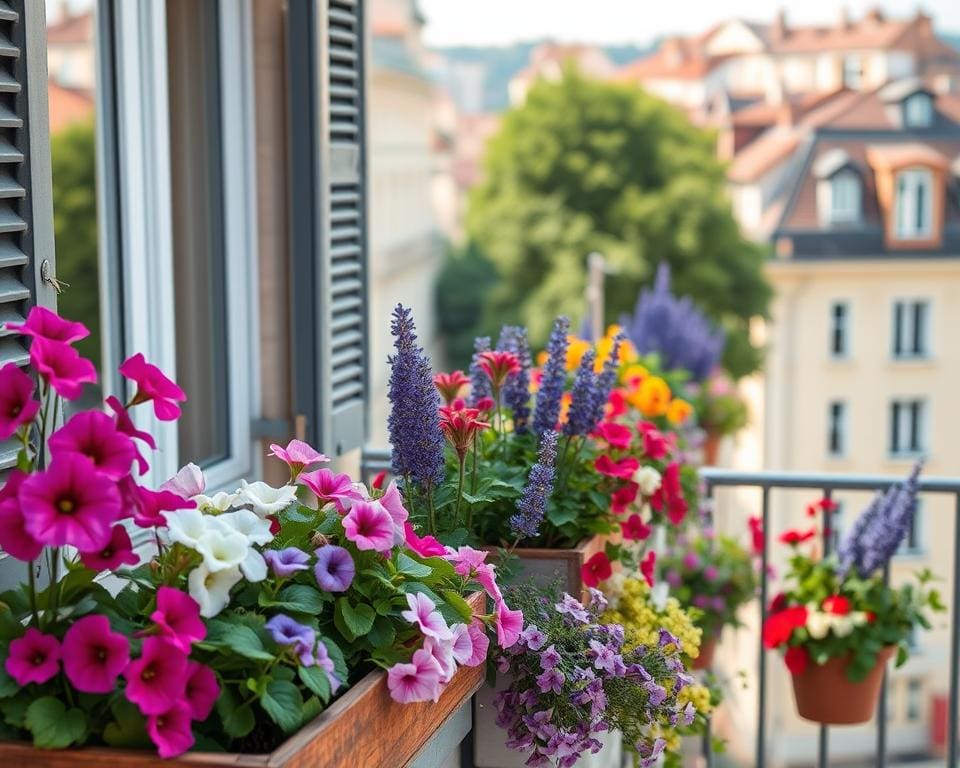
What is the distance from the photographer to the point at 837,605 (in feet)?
10.6

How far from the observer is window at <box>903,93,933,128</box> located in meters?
29.8

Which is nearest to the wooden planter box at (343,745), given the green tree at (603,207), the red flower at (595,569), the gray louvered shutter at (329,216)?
the red flower at (595,569)

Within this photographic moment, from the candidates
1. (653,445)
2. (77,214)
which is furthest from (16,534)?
(77,214)

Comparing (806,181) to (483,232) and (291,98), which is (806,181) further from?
(291,98)

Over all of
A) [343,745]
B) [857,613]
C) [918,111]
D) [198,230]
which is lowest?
[857,613]

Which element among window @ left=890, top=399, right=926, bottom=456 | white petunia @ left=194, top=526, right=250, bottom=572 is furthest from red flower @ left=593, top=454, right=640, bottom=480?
window @ left=890, top=399, right=926, bottom=456

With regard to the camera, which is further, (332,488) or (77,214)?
(77,214)

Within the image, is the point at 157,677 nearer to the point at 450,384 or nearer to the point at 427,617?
the point at 427,617

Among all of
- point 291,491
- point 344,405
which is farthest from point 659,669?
point 344,405

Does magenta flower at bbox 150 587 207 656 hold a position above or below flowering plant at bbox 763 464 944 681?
above

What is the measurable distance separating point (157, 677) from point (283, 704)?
0.12 meters

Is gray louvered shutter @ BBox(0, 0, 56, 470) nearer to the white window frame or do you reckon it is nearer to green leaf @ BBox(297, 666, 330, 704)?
green leaf @ BBox(297, 666, 330, 704)

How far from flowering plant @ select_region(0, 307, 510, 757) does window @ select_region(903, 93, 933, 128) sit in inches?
1178

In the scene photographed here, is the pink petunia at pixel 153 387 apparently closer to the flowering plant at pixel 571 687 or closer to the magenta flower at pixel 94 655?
the magenta flower at pixel 94 655
